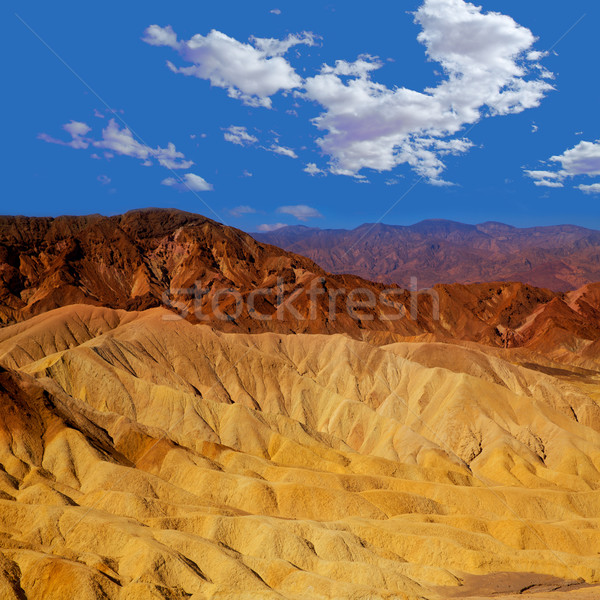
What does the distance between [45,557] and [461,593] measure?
1157 inches

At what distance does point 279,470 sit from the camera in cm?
6950

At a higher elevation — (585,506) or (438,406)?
(438,406)

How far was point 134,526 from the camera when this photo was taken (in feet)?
157

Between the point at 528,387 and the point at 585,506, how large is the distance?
4137cm

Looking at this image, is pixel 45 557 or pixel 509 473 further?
pixel 509 473

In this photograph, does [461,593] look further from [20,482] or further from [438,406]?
[438,406]

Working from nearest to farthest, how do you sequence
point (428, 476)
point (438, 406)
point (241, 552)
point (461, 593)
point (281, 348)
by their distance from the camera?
point (461, 593), point (241, 552), point (428, 476), point (438, 406), point (281, 348)

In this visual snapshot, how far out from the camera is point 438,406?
9656 cm

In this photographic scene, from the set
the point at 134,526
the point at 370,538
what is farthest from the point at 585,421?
the point at 134,526

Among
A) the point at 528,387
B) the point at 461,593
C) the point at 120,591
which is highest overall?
the point at 528,387

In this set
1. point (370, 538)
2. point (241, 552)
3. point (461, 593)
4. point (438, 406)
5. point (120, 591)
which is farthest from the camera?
point (438, 406)

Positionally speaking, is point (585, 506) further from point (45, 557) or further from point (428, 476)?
point (45, 557)

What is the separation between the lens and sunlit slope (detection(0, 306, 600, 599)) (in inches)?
1759

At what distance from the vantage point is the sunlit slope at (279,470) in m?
44.7
